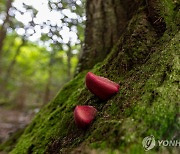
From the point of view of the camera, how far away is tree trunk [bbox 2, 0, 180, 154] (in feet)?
4.78

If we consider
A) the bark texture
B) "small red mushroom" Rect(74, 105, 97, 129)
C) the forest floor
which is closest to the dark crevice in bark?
the bark texture

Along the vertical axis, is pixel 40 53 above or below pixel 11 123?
above

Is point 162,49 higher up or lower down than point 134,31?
lower down

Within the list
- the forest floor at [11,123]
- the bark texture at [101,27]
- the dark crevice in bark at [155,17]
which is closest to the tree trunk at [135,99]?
the dark crevice in bark at [155,17]

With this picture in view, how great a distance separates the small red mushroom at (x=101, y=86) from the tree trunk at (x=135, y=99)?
1.8 inches

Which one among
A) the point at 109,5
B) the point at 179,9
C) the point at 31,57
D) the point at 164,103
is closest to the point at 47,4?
the point at 109,5

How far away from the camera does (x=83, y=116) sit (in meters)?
1.81

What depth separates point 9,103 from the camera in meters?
13.0

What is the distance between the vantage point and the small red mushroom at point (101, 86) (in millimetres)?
1865

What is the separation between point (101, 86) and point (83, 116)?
0.25 m

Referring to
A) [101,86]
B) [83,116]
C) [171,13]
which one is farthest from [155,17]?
[83,116]

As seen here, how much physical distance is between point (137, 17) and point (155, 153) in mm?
1537

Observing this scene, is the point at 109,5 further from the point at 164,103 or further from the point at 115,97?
the point at 164,103

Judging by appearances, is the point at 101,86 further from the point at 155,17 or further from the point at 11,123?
the point at 11,123
